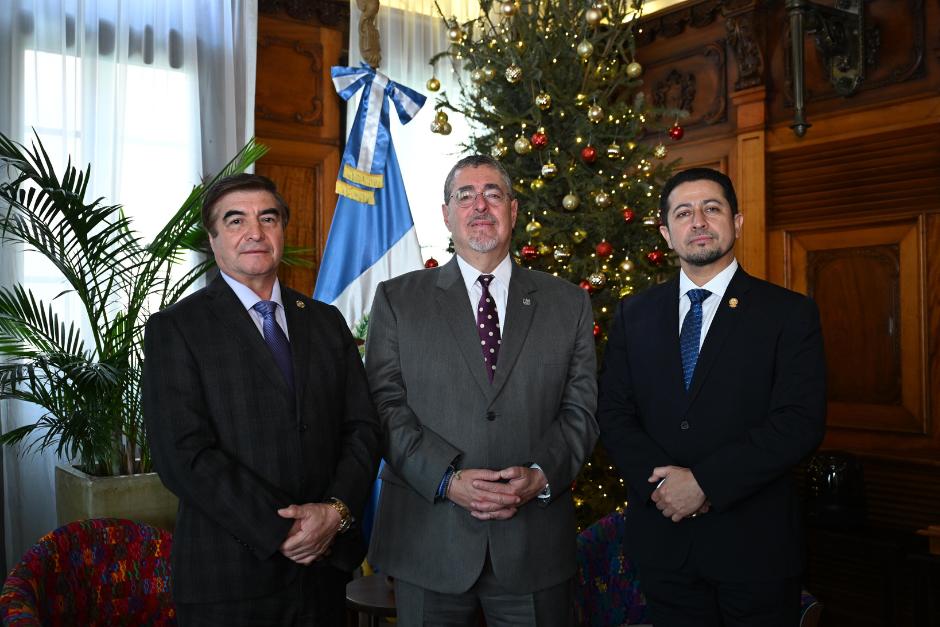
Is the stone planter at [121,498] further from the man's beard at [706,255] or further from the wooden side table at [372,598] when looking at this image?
the man's beard at [706,255]

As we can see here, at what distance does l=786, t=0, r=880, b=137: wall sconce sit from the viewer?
4383 millimetres

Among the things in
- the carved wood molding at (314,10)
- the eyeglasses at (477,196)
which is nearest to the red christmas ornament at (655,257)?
the eyeglasses at (477,196)

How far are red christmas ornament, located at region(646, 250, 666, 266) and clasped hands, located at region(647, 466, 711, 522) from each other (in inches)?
78.0

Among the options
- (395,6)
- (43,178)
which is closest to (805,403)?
(43,178)

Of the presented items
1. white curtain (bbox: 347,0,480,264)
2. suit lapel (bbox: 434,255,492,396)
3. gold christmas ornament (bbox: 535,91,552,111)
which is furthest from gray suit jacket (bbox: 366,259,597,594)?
white curtain (bbox: 347,0,480,264)

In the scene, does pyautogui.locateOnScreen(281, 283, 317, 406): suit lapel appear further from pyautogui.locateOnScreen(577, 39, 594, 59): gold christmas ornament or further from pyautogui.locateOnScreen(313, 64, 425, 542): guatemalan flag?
pyautogui.locateOnScreen(313, 64, 425, 542): guatemalan flag

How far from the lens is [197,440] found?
71.7 inches

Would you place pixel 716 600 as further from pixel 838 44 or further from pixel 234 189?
pixel 838 44

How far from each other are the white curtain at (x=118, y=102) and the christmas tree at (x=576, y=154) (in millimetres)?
1433

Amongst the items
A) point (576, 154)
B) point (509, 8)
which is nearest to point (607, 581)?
point (576, 154)

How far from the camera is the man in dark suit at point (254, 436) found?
5.92 ft

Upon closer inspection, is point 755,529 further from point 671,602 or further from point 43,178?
point 43,178

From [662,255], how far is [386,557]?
7.46 feet

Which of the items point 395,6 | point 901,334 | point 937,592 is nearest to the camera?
point 937,592
